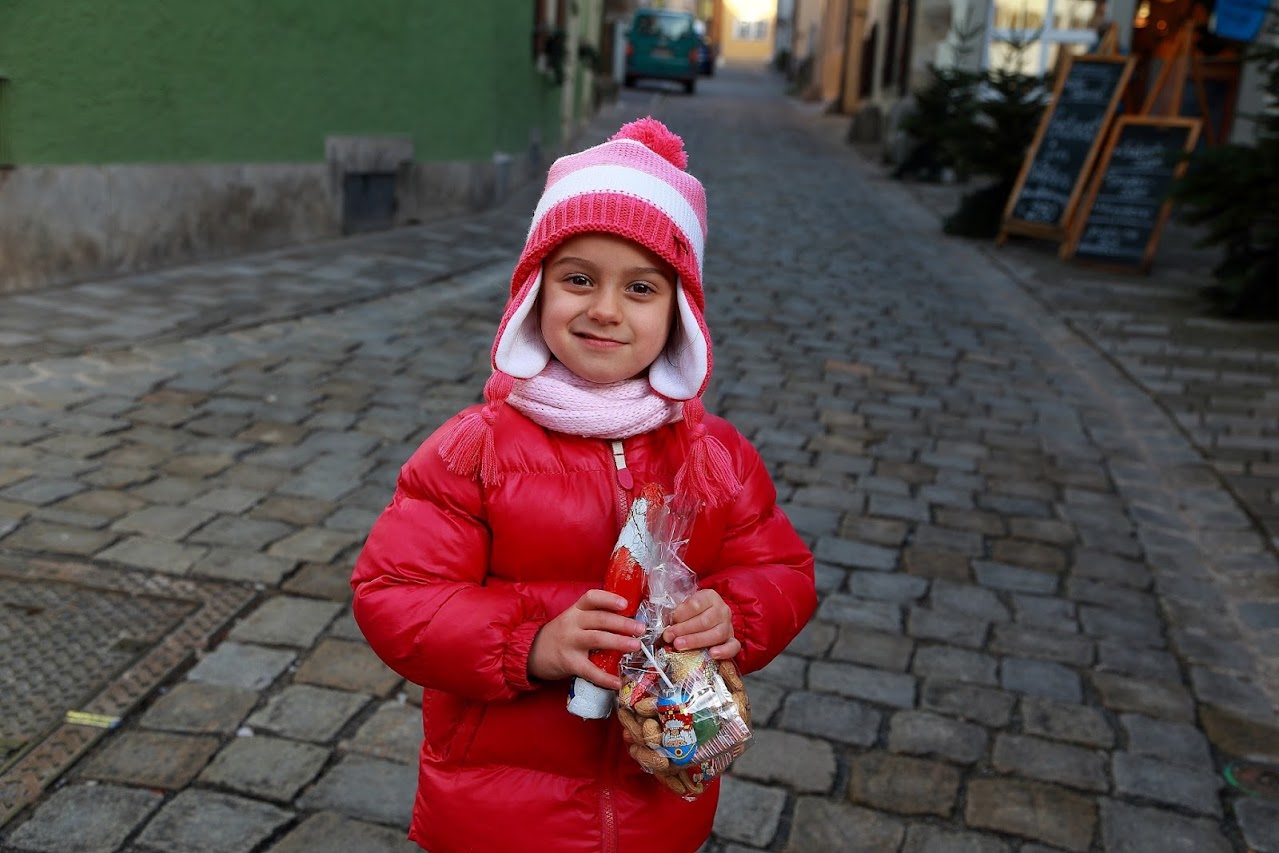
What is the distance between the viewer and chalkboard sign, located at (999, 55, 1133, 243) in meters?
11.0

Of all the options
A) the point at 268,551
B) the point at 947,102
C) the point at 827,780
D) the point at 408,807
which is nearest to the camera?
the point at 408,807

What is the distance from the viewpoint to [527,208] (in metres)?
12.7

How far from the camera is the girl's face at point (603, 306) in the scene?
5.95 ft

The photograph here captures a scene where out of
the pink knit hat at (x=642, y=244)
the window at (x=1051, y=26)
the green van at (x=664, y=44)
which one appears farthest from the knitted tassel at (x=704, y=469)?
the green van at (x=664, y=44)

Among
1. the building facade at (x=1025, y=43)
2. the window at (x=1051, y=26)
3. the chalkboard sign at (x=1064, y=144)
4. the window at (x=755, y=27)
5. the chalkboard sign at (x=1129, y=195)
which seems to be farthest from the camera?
the window at (x=755, y=27)

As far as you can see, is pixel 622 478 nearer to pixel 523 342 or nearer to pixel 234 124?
pixel 523 342

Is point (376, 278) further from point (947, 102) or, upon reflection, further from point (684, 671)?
point (947, 102)

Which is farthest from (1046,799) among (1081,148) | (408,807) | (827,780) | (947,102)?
(947,102)

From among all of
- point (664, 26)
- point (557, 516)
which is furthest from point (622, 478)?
point (664, 26)

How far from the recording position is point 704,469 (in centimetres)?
187

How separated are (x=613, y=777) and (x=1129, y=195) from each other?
9838mm

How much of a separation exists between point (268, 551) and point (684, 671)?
2627 mm

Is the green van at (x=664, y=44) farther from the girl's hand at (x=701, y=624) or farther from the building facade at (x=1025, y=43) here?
the girl's hand at (x=701, y=624)

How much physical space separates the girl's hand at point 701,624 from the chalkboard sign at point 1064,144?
394 inches
